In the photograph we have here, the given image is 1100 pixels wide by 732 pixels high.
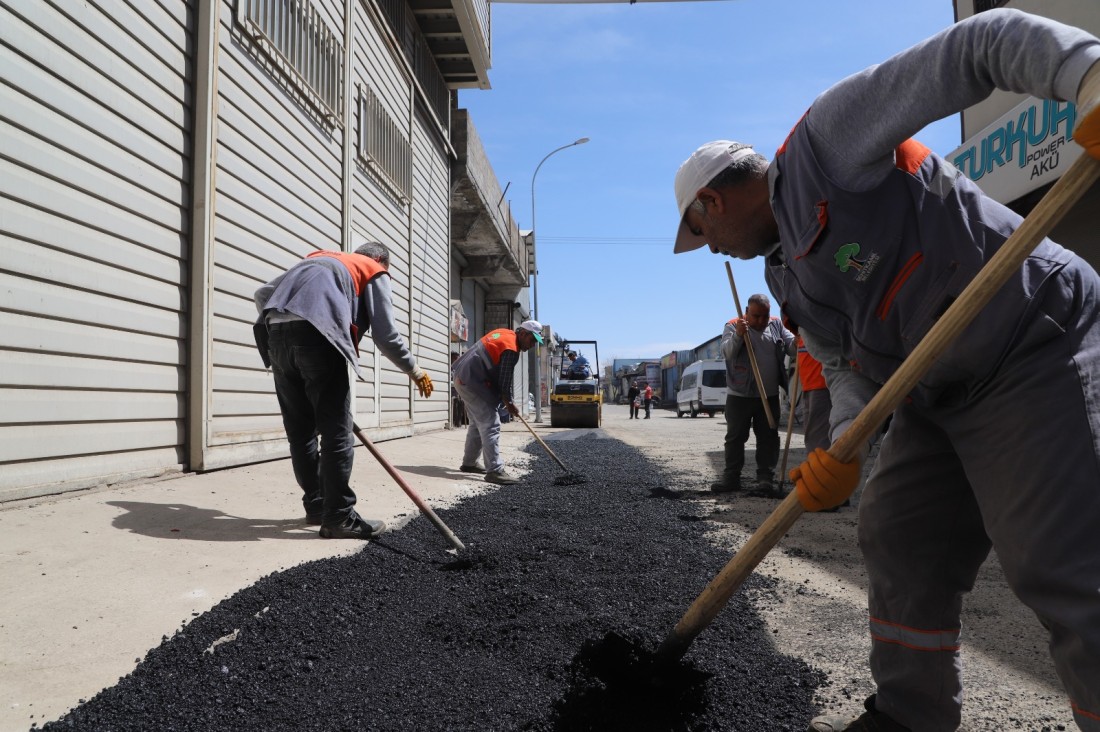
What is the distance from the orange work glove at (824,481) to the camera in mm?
1505

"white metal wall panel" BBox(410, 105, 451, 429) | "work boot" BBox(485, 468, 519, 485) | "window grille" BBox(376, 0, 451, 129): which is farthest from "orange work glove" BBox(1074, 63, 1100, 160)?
"white metal wall panel" BBox(410, 105, 451, 429)

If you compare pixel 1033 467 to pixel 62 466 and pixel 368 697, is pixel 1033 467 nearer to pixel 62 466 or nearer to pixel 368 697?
pixel 368 697

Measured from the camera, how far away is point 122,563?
107 inches

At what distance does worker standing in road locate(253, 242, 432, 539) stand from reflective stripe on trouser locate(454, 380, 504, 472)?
8.87ft

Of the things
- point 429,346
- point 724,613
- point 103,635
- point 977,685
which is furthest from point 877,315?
point 429,346

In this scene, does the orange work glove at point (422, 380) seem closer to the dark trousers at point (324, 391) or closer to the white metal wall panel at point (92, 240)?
the dark trousers at point (324, 391)

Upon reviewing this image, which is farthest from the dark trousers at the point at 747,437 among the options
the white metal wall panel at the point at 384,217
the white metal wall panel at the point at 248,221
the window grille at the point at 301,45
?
the window grille at the point at 301,45

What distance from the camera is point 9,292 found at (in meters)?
3.19

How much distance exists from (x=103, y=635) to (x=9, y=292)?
196cm

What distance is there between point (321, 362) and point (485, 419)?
3111 mm

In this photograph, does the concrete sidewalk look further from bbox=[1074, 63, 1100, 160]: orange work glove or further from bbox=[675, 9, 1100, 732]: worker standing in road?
bbox=[1074, 63, 1100, 160]: orange work glove

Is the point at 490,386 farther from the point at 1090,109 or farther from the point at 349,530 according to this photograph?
the point at 1090,109

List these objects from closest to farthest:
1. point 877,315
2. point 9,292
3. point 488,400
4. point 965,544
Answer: point 877,315 < point 965,544 < point 9,292 < point 488,400

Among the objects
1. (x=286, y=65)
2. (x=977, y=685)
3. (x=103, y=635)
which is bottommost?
(x=977, y=685)
